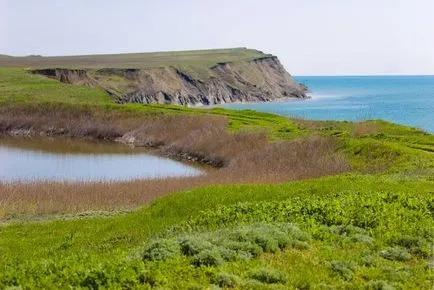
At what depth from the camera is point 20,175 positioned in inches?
1506

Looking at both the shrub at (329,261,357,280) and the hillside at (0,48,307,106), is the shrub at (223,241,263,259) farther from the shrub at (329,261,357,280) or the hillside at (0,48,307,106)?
the hillside at (0,48,307,106)

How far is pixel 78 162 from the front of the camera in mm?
45938

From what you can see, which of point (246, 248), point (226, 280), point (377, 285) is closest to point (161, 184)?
point (246, 248)

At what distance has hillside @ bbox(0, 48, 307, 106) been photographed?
10394 cm

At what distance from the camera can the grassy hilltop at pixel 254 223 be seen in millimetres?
9359

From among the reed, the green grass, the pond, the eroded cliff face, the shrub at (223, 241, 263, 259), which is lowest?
the pond

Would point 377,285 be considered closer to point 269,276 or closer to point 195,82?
point 269,276

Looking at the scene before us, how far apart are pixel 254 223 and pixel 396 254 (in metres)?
3.50

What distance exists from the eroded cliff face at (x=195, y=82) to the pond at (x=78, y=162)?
41.7 meters

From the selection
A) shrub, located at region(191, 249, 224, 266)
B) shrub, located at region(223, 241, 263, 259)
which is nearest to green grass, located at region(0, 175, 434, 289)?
shrub, located at region(191, 249, 224, 266)

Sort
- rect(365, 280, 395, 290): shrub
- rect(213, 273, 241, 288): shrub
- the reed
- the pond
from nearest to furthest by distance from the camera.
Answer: rect(213, 273, 241, 288): shrub → rect(365, 280, 395, 290): shrub → the reed → the pond

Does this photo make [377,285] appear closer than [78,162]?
Yes

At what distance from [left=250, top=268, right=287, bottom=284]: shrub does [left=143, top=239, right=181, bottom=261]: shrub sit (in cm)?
163

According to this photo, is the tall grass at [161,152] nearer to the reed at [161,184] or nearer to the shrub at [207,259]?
the reed at [161,184]
